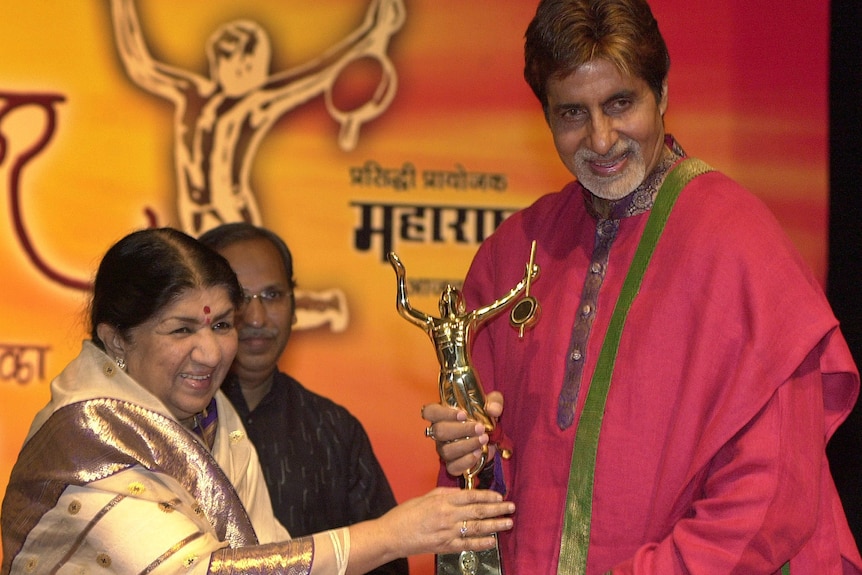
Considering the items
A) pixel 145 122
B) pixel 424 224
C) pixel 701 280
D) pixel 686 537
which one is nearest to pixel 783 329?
pixel 701 280

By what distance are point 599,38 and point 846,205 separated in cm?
237

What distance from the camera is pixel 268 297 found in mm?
3562

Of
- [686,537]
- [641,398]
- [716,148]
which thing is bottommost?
[686,537]

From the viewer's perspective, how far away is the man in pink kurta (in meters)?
2.06

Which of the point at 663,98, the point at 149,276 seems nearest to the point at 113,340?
the point at 149,276

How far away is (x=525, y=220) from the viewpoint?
8.69 ft

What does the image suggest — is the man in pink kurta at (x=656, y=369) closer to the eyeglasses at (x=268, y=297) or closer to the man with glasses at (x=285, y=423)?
the man with glasses at (x=285, y=423)

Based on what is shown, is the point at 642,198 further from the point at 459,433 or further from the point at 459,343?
the point at 459,433

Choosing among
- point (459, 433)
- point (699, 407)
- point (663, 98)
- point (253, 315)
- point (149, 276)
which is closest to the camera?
point (699, 407)

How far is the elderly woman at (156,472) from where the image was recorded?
7.50ft

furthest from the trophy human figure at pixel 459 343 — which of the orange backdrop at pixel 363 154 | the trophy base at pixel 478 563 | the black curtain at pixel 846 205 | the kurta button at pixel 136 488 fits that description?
the black curtain at pixel 846 205

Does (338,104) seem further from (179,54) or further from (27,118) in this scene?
(27,118)

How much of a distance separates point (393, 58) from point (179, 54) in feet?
2.57

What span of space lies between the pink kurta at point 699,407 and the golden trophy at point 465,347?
10 cm
